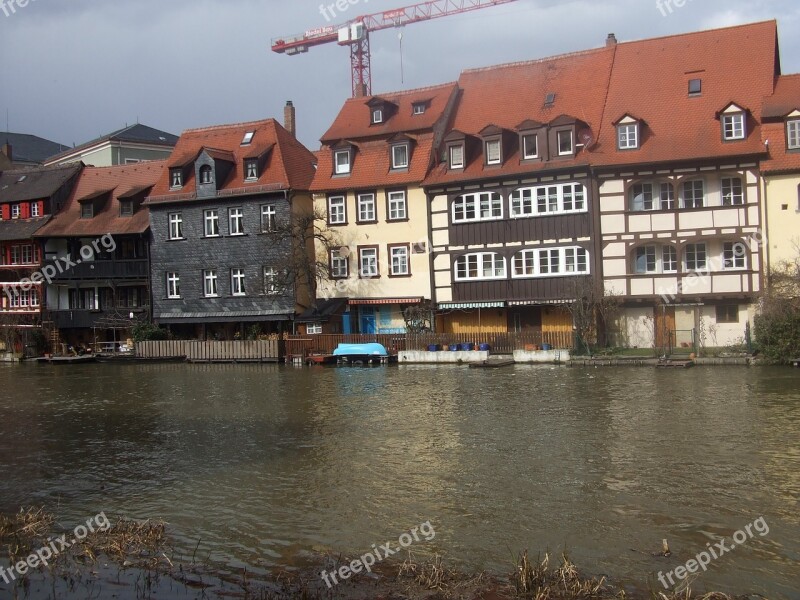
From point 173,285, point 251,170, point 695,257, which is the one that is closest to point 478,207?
point 695,257

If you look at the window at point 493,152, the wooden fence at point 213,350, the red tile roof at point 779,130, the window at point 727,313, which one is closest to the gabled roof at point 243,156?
the wooden fence at point 213,350

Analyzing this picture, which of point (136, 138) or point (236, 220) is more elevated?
point (136, 138)

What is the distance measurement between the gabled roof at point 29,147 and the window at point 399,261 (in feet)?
146

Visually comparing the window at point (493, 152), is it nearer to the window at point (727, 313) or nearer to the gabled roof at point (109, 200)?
the window at point (727, 313)

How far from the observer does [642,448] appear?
641 inches

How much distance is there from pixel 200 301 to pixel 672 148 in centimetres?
2506

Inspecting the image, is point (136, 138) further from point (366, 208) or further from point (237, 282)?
point (366, 208)

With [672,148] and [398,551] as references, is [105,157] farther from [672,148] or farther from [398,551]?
[398,551]

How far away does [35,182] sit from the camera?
53094 millimetres

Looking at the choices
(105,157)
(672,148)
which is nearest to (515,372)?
(672,148)

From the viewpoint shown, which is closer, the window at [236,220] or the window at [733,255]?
the window at [733,255]

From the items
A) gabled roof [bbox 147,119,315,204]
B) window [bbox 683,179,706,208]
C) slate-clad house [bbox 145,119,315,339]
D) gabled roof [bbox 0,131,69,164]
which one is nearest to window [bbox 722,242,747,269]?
window [bbox 683,179,706,208]

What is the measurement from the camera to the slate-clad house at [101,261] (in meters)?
47.1

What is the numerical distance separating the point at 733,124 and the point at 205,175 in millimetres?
26083
